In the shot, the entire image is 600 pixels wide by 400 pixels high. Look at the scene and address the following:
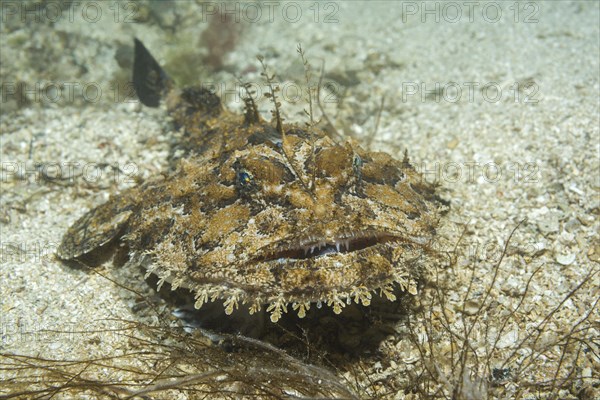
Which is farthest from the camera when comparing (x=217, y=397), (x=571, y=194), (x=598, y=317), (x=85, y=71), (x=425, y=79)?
(x=85, y=71)

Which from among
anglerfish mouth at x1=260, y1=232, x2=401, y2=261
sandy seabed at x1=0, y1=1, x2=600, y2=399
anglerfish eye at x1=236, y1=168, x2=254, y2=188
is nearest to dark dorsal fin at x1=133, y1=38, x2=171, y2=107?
sandy seabed at x1=0, y1=1, x2=600, y2=399

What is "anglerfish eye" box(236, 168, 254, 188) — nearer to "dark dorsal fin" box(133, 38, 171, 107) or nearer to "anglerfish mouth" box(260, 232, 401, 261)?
"anglerfish mouth" box(260, 232, 401, 261)

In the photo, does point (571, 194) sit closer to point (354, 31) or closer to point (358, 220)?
point (358, 220)

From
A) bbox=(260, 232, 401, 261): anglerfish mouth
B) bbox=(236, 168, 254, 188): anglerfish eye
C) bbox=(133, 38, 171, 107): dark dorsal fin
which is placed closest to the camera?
bbox=(260, 232, 401, 261): anglerfish mouth

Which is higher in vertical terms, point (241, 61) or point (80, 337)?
point (241, 61)

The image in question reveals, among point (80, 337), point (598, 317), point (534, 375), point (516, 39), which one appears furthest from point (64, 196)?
point (516, 39)

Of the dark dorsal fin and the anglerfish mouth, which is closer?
the anglerfish mouth

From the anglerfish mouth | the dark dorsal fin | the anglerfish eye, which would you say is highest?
the dark dorsal fin

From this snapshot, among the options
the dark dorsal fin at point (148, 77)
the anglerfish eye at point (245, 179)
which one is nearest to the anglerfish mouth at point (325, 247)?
the anglerfish eye at point (245, 179)
